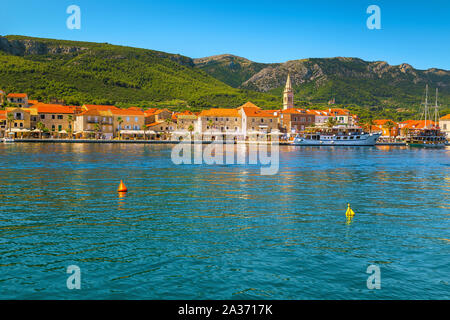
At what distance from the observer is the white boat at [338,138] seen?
12038 cm

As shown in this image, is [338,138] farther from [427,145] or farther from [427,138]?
[427,138]

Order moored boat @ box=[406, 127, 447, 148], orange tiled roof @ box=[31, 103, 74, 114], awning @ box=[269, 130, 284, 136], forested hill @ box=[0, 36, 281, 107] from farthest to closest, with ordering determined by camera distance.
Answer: forested hill @ box=[0, 36, 281, 107] → moored boat @ box=[406, 127, 447, 148] → awning @ box=[269, 130, 284, 136] → orange tiled roof @ box=[31, 103, 74, 114]

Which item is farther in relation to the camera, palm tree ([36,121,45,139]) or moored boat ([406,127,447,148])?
moored boat ([406,127,447,148])

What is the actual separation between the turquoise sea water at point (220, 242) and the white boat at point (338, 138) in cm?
9273

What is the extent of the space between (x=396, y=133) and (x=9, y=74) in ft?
468

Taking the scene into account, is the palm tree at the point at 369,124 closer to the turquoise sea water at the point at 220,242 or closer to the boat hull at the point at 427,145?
the boat hull at the point at 427,145

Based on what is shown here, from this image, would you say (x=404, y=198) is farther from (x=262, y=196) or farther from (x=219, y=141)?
(x=219, y=141)

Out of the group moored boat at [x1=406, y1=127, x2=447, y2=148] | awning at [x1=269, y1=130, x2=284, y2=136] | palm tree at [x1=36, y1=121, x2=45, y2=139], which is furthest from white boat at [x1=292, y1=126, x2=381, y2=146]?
palm tree at [x1=36, y1=121, x2=45, y2=139]

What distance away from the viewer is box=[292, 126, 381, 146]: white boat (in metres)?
120

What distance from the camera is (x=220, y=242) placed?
49.6 feet

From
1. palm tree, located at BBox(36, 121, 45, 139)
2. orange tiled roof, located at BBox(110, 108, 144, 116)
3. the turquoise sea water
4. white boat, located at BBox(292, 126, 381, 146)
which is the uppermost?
orange tiled roof, located at BBox(110, 108, 144, 116)

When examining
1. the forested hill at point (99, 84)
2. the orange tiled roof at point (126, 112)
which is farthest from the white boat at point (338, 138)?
the forested hill at point (99, 84)

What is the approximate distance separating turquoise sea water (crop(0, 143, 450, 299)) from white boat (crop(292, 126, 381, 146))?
92.7 m

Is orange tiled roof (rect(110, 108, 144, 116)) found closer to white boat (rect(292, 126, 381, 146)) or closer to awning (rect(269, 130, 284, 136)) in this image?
awning (rect(269, 130, 284, 136))
